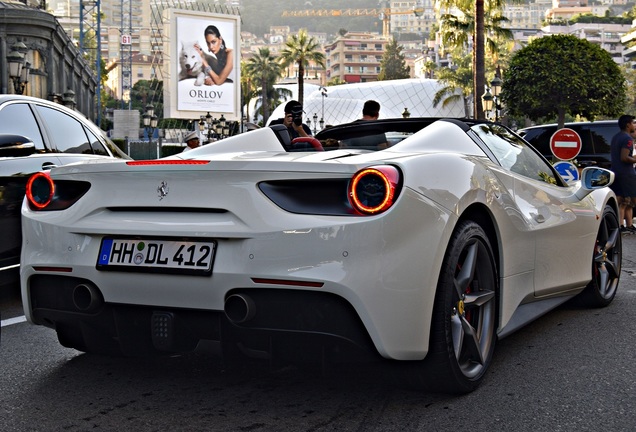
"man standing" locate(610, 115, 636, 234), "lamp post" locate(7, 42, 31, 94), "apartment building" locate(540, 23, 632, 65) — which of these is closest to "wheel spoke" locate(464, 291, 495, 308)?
"man standing" locate(610, 115, 636, 234)

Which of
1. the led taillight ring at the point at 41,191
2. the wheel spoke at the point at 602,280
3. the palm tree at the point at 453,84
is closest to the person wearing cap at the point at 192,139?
the wheel spoke at the point at 602,280

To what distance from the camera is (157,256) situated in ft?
10.5

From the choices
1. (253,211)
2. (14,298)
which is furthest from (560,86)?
(253,211)

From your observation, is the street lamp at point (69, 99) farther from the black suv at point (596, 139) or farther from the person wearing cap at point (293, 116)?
the person wearing cap at point (293, 116)

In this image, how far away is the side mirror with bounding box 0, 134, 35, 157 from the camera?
17.0 ft

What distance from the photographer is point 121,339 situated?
3303 millimetres

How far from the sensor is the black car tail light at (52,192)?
3539 mm

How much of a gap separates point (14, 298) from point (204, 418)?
3.55 meters

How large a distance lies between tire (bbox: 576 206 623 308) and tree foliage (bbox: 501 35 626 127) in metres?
26.4

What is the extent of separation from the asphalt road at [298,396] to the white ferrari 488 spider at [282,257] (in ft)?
0.62

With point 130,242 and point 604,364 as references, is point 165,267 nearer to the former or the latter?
point 130,242

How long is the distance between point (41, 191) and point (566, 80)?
1207 inches

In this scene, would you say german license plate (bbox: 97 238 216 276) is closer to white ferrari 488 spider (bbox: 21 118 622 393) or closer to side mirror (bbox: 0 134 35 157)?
white ferrari 488 spider (bbox: 21 118 622 393)

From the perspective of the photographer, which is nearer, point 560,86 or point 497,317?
point 497,317
